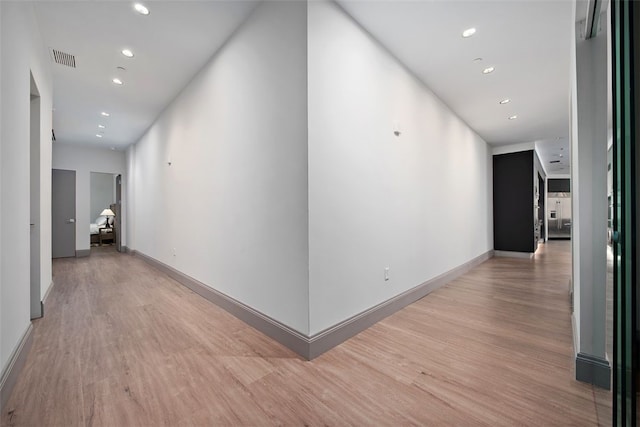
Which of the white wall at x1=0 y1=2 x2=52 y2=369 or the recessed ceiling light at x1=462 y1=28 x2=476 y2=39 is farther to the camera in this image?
the recessed ceiling light at x1=462 y1=28 x2=476 y2=39

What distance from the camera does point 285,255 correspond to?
84.1 inches

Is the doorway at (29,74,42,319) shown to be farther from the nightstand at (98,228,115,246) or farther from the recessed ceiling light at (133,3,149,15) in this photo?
the nightstand at (98,228,115,246)

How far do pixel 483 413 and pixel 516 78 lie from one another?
4.00m

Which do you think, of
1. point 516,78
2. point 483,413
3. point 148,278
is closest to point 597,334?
point 483,413

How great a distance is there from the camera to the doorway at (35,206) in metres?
2.64

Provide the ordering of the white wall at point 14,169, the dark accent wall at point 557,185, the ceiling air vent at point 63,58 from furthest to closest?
1. the dark accent wall at point 557,185
2. the ceiling air vent at point 63,58
3. the white wall at point 14,169

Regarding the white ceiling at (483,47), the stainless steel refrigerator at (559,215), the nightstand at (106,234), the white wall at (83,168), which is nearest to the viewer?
the white ceiling at (483,47)

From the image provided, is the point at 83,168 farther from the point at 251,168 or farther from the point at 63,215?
the point at 251,168

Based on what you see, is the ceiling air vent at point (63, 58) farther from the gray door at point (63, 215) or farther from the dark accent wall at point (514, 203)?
the dark accent wall at point (514, 203)

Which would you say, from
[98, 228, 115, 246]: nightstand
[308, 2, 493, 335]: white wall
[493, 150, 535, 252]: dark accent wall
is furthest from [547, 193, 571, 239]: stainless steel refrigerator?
[98, 228, 115, 246]: nightstand

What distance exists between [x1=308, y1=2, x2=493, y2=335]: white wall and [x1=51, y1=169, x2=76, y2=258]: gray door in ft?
27.1

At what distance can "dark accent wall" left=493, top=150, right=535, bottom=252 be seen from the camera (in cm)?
656

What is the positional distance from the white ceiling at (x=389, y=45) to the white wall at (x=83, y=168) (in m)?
3.27

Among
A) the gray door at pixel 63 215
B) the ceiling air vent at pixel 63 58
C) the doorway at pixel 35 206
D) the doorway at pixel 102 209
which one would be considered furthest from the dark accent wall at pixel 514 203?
the doorway at pixel 102 209
